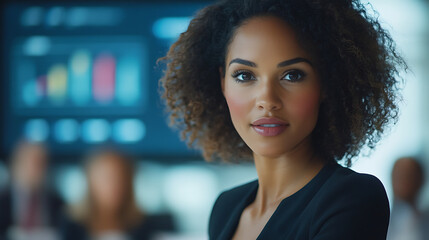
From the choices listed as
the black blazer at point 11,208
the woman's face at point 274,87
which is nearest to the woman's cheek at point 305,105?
the woman's face at point 274,87

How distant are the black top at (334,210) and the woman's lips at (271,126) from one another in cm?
11

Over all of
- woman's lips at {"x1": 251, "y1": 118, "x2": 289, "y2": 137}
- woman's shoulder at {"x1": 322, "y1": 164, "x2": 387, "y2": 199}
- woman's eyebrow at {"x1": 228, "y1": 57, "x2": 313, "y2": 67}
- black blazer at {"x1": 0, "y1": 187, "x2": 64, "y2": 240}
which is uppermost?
woman's eyebrow at {"x1": 228, "y1": 57, "x2": 313, "y2": 67}

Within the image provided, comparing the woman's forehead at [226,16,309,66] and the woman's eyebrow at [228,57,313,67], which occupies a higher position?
the woman's forehead at [226,16,309,66]

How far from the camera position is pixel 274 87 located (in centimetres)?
104

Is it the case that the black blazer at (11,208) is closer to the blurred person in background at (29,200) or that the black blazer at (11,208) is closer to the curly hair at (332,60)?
the blurred person in background at (29,200)

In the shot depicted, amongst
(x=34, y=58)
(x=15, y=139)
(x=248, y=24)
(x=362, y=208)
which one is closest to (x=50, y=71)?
(x=34, y=58)

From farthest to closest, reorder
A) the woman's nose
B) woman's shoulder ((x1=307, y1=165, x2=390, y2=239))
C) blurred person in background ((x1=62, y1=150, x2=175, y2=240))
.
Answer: blurred person in background ((x1=62, y1=150, x2=175, y2=240))
the woman's nose
woman's shoulder ((x1=307, y1=165, x2=390, y2=239))

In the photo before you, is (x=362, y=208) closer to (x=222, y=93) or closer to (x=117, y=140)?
(x=222, y=93)

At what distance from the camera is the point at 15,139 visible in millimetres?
3629

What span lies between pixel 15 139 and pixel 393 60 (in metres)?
2.94

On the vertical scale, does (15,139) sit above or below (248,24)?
below

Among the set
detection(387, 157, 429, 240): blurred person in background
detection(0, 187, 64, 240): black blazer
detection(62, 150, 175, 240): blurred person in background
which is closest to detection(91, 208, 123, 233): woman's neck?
detection(62, 150, 175, 240): blurred person in background

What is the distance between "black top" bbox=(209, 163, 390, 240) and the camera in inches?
36.4

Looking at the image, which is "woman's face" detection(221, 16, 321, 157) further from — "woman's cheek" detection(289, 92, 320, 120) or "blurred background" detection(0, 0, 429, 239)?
"blurred background" detection(0, 0, 429, 239)
